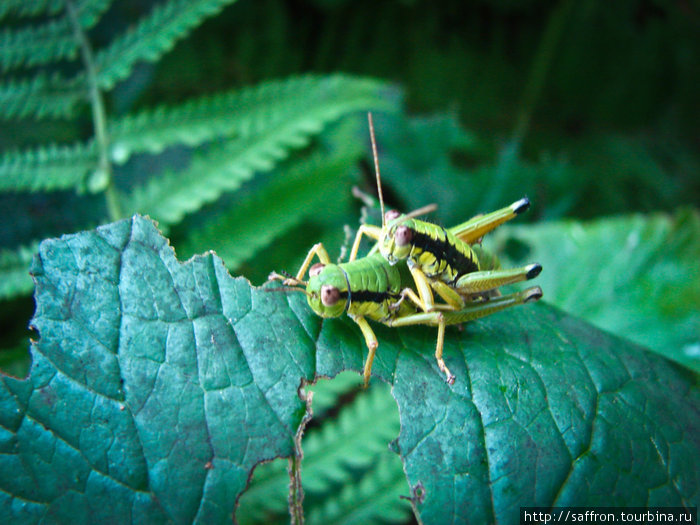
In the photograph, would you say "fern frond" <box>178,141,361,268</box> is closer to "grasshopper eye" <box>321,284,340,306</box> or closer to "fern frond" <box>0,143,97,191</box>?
"fern frond" <box>0,143,97,191</box>

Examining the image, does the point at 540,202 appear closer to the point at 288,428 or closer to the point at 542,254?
the point at 542,254

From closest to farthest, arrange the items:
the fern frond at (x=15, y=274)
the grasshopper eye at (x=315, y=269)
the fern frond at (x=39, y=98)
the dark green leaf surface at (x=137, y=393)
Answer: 1. the dark green leaf surface at (x=137, y=393)
2. the grasshopper eye at (x=315, y=269)
3. the fern frond at (x=15, y=274)
4. the fern frond at (x=39, y=98)

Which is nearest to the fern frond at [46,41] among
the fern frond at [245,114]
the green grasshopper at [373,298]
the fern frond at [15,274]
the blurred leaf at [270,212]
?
the fern frond at [245,114]

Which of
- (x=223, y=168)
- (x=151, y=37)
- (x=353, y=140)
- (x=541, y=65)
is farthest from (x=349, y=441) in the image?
(x=541, y=65)

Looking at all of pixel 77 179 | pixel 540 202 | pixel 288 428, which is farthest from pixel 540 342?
pixel 540 202

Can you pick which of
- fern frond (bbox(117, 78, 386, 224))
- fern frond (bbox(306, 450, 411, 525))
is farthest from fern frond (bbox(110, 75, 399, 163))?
fern frond (bbox(306, 450, 411, 525))

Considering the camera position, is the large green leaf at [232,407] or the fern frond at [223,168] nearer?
the large green leaf at [232,407]

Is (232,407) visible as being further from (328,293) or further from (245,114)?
(245,114)

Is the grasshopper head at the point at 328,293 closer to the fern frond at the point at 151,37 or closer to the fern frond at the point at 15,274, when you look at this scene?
the fern frond at the point at 15,274
